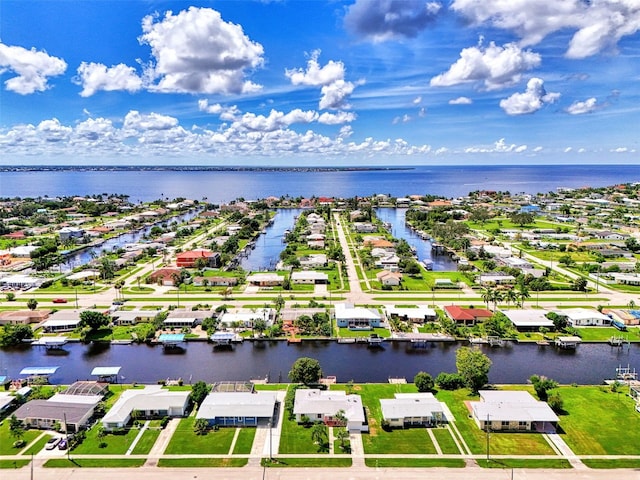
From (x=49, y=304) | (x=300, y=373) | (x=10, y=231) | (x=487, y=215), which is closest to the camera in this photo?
(x=300, y=373)

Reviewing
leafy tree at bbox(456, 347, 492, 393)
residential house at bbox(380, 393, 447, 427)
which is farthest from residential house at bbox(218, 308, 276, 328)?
leafy tree at bbox(456, 347, 492, 393)

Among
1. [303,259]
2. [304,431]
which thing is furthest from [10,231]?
[304,431]

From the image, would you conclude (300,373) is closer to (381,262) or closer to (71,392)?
(71,392)

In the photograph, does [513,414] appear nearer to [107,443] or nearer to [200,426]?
[200,426]

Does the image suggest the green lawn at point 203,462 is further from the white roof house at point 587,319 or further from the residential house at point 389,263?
the residential house at point 389,263

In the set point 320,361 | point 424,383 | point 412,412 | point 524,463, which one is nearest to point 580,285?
point 424,383

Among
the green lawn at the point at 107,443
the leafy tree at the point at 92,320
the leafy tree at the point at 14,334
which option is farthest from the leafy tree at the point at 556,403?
the leafy tree at the point at 14,334

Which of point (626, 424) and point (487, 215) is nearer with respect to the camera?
point (626, 424)
